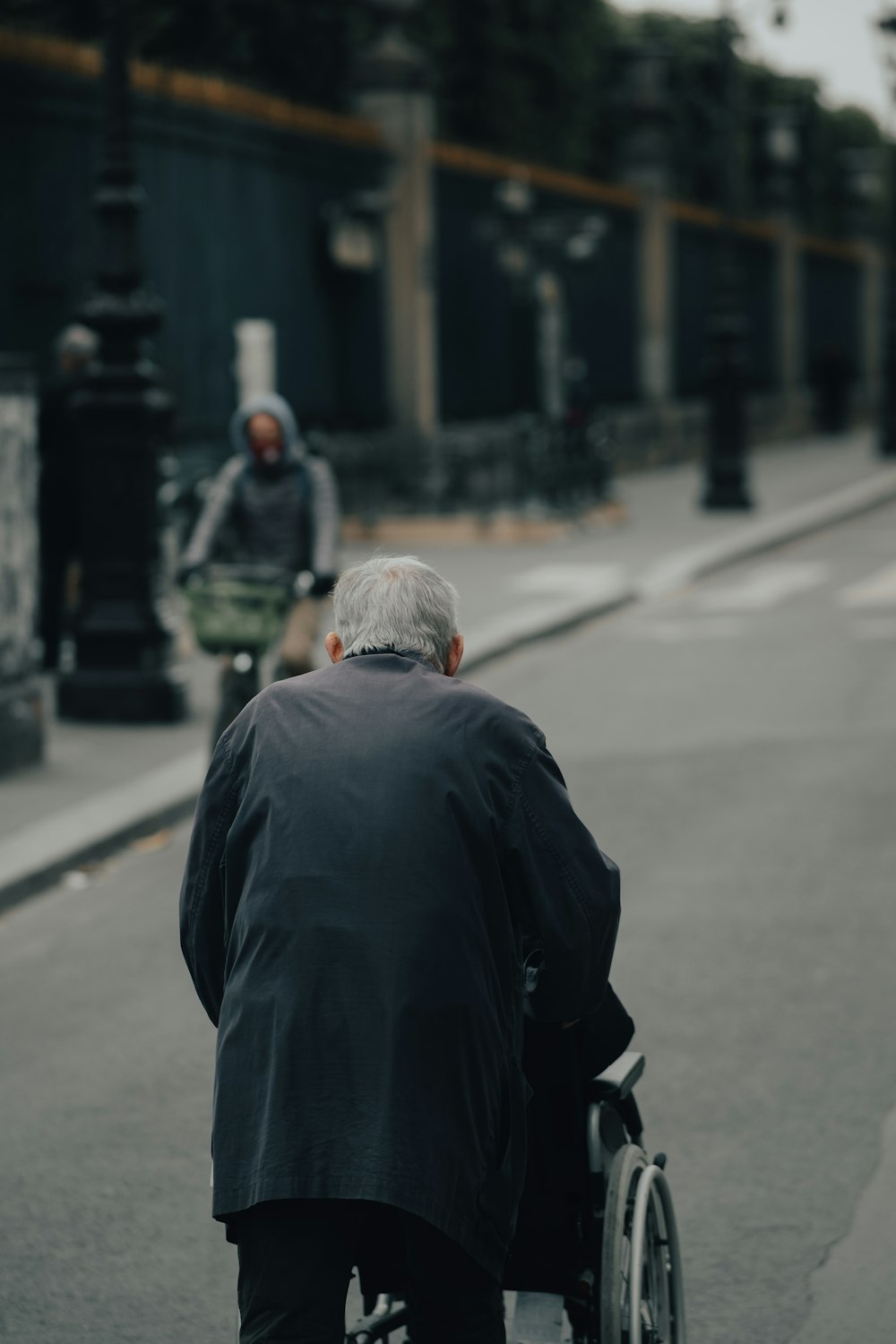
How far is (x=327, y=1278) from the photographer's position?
3.12 m

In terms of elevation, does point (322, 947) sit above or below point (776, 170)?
below

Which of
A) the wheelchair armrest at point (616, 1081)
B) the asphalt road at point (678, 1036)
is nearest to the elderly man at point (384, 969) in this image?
the wheelchair armrest at point (616, 1081)

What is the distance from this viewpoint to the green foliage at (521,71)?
28.6 m

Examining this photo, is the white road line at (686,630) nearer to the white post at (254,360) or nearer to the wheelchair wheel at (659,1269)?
the white post at (254,360)

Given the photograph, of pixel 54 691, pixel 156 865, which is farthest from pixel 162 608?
pixel 156 865

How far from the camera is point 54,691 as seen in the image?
40.6 ft

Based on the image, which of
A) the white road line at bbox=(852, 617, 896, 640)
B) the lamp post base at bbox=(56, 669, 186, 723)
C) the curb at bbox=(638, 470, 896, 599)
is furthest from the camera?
the curb at bbox=(638, 470, 896, 599)

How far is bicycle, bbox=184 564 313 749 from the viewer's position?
973 cm

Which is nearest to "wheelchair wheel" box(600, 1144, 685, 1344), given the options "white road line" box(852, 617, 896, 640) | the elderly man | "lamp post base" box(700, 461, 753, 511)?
the elderly man

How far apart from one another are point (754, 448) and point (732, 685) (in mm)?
29334

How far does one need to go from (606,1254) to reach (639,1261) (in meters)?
0.05

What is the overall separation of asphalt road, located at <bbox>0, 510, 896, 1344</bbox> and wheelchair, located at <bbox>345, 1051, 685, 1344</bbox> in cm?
87

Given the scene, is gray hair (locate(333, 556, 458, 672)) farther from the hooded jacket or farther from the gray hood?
the hooded jacket

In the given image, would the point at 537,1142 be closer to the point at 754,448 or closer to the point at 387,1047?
the point at 387,1047
